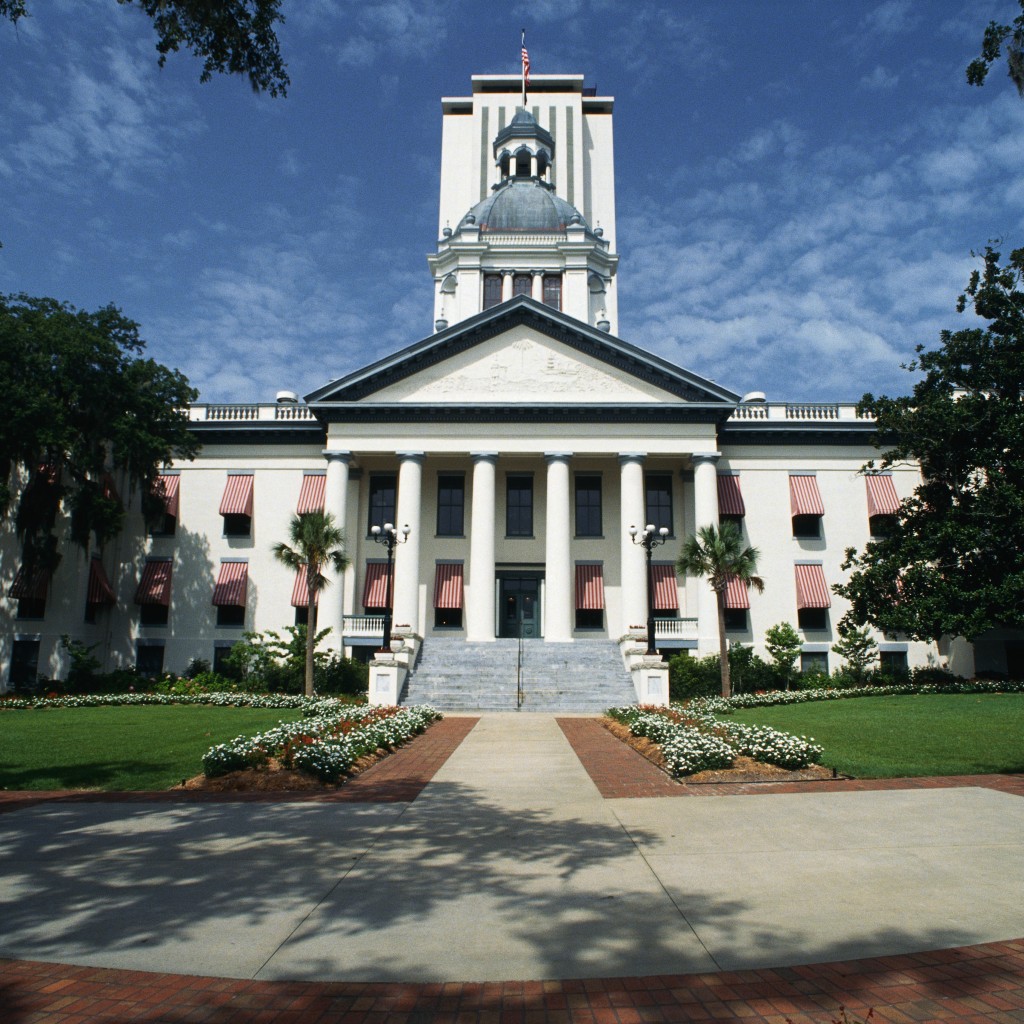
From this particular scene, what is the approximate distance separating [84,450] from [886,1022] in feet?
110

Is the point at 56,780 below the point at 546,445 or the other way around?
below

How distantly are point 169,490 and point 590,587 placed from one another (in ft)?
65.3

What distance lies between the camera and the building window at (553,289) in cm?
4997

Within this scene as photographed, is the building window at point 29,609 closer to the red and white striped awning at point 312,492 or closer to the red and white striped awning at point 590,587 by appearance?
the red and white striped awning at point 312,492

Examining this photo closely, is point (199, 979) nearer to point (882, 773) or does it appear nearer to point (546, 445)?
point (882, 773)

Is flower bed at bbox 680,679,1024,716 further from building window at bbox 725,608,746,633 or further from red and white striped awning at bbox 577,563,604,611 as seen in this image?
red and white striped awning at bbox 577,563,604,611

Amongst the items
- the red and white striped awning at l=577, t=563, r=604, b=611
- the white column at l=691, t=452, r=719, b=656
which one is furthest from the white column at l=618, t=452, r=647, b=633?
the white column at l=691, t=452, r=719, b=656

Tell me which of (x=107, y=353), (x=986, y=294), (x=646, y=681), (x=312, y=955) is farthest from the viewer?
(x=107, y=353)

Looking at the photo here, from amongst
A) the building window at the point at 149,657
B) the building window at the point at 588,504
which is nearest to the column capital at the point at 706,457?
the building window at the point at 588,504

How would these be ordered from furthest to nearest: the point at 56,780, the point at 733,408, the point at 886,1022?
the point at 733,408 → the point at 56,780 → the point at 886,1022

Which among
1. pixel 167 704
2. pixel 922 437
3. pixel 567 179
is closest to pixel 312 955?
pixel 167 704

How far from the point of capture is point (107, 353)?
32000 mm

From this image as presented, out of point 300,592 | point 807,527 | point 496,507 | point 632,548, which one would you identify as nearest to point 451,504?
point 496,507

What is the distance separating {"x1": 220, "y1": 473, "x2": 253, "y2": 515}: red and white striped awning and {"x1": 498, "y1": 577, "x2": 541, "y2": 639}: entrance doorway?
12218 millimetres
